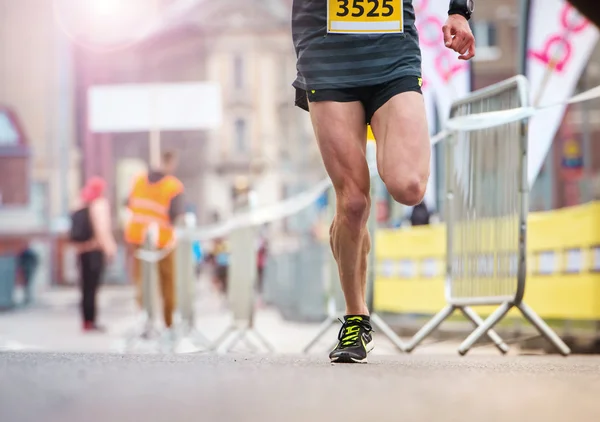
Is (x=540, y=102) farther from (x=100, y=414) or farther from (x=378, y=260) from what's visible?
(x=100, y=414)

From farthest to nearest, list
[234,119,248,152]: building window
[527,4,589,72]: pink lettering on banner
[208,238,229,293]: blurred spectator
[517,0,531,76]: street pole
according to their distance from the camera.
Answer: [234,119,248,152]: building window → [208,238,229,293]: blurred spectator → [517,0,531,76]: street pole → [527,4,589,72]: pink lettering on banner

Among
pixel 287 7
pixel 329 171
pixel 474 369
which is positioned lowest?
pixel 474 369

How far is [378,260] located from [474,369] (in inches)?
371

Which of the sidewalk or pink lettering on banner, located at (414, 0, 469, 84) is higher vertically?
pink lettering on banner, located at (414, 0, 469, 84)

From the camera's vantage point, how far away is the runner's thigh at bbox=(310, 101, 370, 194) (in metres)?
4.92

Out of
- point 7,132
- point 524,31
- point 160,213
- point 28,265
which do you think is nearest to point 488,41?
point 7,132

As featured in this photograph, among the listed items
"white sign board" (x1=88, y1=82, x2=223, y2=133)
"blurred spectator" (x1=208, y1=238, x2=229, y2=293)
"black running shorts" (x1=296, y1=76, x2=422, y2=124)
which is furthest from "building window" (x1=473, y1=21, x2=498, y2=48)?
"black running shorts" (x1=296, y1=76, x2=422, y2=124)

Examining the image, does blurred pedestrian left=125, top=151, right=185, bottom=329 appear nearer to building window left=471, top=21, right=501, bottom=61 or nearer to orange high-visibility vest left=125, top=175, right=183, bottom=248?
orange high-visibility vest left=125, top=175, right=183, bottom=248

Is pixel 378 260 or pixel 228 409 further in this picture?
pixel 378 260

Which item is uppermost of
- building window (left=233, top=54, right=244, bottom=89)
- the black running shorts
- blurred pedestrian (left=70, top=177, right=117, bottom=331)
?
building window (left=233, top=54, right=244, bottom=89)

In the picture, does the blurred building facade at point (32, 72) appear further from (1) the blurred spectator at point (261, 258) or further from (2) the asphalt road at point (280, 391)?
(2) the asphalt road at point (280, 391)

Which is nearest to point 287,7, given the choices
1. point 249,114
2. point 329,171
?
point 249,114

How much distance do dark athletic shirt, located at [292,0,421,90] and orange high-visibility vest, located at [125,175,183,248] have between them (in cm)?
754

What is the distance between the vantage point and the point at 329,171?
16.3 feet
